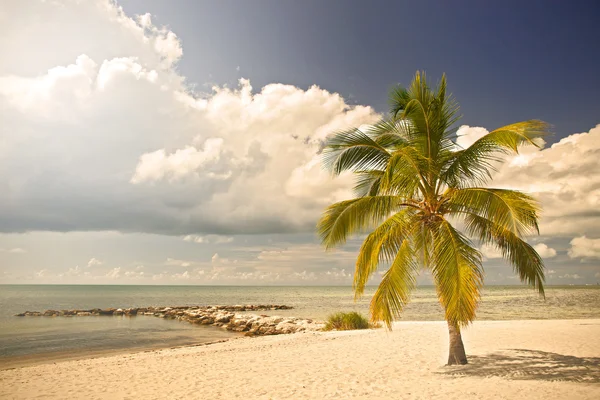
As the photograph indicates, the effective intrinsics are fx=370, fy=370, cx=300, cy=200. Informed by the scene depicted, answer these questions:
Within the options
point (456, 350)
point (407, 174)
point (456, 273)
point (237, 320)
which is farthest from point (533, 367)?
point (237, 320)

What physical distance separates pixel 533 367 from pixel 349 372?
5.26 m

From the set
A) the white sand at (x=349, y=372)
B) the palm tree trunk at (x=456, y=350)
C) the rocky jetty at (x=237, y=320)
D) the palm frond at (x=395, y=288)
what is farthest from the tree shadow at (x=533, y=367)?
the rocky jetty at (x=237, y=320)

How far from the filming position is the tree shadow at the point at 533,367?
31.2 ft

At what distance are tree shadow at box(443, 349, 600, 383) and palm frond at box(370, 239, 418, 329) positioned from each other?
2.67 m

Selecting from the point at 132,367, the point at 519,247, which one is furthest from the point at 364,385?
the point at 132,367

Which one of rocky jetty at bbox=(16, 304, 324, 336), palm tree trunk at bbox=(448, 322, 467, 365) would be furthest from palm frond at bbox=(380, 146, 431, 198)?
rocky jetty at bbox=(16, 304, 324, 336)

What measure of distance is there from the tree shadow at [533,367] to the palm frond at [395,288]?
267cm

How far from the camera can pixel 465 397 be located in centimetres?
803

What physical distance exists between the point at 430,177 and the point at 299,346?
1006 cm

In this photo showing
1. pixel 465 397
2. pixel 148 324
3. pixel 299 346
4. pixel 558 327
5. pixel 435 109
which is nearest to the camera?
pixel 465 397

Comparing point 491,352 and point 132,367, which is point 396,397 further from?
point 132,367

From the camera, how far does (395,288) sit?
9555mm

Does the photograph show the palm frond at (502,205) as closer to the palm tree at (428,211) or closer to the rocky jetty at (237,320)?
the palm tree at (428,211)

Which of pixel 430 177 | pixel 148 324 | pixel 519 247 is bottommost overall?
pixel 148 324
